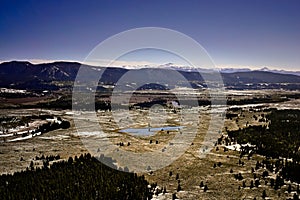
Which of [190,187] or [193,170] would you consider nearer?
[190,187]

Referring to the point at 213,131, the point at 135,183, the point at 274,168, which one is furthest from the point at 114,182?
the point at 213,131

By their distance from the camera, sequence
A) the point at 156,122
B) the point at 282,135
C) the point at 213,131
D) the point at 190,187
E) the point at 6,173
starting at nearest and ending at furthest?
1. the point at 190,187
2. the point at 6,173
3. the point at 282,135
4. the point at 213,131
5. the point at 156,122

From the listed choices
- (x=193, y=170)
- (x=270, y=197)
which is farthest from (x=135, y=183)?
(x=270, y=197)

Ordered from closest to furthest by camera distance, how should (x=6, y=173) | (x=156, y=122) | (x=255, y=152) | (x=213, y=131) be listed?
(x=6, y=173) → (x=255, y=152) → (x=213, y=131) → (x=156, y=122)

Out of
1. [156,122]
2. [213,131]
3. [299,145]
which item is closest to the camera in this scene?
[299,145]

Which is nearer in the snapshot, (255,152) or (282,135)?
(255,152)

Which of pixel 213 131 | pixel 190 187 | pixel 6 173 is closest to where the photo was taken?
pixel 190 187

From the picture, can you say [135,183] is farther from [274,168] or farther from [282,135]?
[282,135]

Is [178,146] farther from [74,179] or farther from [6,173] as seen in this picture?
[6,173]
